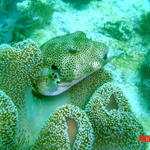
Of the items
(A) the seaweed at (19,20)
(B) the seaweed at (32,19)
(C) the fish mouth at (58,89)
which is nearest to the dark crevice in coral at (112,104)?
(C) the fish mouth at (58,89)

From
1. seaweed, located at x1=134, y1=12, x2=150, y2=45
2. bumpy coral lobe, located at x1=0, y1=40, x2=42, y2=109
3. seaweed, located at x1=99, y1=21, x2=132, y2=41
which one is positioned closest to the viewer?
bumpy coral lobe, located at x1=0, y1=40, x2=42, y2=109

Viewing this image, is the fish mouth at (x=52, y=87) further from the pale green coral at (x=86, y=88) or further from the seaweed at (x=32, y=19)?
the seaweed at (x=32, y=19)

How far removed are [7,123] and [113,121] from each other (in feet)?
3.56

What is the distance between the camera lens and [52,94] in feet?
8.43

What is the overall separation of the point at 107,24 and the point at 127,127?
12.4 ft

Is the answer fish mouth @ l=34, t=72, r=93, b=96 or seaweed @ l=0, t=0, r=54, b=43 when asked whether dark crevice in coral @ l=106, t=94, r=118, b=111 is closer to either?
fish mouth @ l=34, t=72, r=93, b=96

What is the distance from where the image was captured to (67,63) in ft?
8.62

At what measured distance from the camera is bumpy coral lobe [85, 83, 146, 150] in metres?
2.27

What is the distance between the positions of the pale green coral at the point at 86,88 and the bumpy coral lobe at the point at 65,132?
61 centimetres

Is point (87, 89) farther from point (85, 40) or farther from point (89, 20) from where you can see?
point (89, 20)

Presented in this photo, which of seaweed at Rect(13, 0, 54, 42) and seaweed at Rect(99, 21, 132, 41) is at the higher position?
seaweed at Rect(13, 0, 54, 42)

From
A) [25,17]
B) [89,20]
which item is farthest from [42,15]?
[89,20]

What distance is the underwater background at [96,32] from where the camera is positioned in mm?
2625

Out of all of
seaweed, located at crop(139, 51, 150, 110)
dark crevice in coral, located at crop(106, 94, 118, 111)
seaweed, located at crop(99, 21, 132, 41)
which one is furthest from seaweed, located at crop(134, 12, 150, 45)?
dark crevice in coral, located at crop(106, 94, 118, 111)
